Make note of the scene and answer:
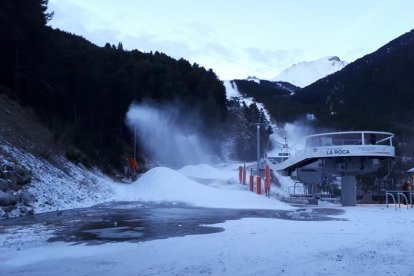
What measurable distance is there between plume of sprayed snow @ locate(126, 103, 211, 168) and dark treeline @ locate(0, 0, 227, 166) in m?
1.53

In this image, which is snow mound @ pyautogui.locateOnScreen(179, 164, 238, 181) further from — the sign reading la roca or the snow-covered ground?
the snow-covered ground

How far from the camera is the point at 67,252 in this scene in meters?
9.38

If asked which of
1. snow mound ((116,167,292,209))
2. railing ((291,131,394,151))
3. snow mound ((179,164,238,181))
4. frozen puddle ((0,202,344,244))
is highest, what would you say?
railing ((291,131,394,151))

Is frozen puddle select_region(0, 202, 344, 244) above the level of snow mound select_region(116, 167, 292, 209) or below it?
below

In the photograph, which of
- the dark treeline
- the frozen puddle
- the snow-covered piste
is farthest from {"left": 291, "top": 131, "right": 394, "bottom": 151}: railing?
the dark treeline

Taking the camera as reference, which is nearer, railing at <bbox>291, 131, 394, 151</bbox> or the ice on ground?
the ice on ground

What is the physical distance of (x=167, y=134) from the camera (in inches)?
2399

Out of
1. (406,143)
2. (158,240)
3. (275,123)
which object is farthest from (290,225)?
(275,123)

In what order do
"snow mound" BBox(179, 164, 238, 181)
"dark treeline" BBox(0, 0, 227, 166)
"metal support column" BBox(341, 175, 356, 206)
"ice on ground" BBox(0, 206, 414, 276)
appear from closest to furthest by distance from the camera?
1. "ice on ground" BBox(0, 206, 414, 276)
2. "metal support column" BBox(341, 175, 356, 206)
3. "dark treeline" BBox(0, 0, 227, 166)
4. "snow mound" BBox(179, 164, 238, 181)

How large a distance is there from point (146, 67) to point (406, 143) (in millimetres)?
Result: 48422

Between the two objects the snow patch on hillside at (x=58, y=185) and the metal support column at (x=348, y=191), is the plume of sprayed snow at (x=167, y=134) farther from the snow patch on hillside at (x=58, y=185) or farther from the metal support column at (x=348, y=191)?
the metal support column at (x=348, y=191)

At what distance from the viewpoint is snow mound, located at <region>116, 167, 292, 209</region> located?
2453cm

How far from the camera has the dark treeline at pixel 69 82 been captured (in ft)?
108

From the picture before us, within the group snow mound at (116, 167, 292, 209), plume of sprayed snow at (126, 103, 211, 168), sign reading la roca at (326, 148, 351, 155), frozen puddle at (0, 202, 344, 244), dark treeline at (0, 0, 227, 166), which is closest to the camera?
frozen puddle at (0, 202, 344, 244)
